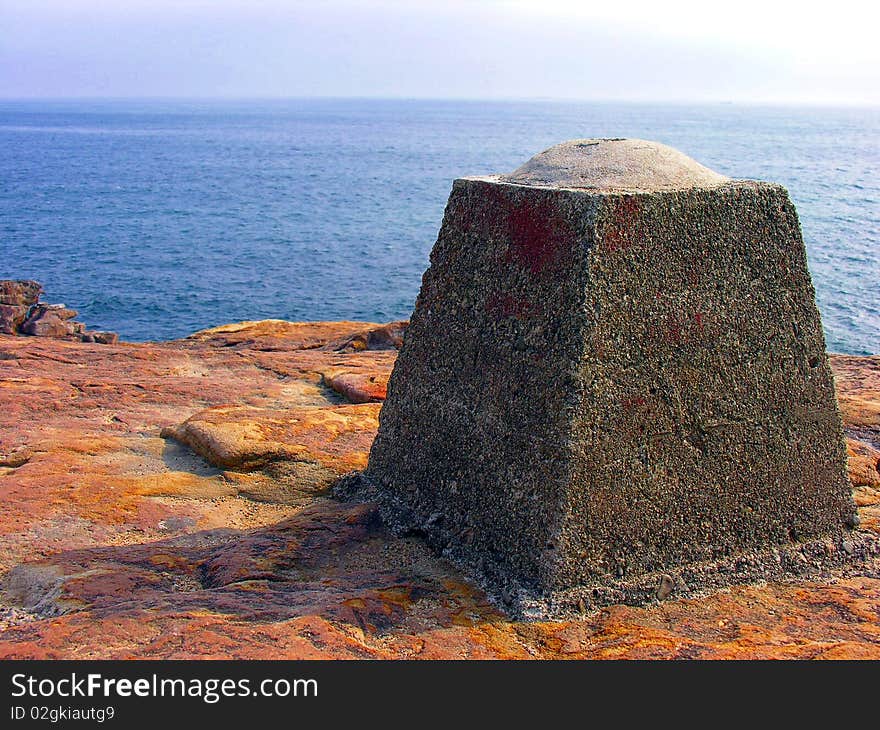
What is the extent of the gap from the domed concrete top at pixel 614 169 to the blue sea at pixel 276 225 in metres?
16.9

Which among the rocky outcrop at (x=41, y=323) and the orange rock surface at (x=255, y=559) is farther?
the rocky outcrop at (x=41, y=323)

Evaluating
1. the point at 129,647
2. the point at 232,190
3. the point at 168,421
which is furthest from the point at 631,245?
the point at 232,190

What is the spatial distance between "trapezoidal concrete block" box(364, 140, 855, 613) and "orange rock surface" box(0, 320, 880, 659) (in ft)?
0.81

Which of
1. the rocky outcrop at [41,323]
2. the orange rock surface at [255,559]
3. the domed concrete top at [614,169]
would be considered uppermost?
the domed concrete top at [614,169]

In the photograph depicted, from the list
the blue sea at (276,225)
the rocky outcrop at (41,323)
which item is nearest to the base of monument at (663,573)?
the rocky outcrop at (41,323)

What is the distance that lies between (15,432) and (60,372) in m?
2.28

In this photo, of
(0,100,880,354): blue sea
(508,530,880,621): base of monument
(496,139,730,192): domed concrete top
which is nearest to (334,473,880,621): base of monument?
(508,530,880,621): base of monument

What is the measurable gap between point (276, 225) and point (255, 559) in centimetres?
3965

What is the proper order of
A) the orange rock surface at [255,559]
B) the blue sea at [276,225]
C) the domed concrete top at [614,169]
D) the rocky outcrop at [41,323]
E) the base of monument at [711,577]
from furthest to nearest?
1. the blue sea at [276,225]
2. the rocky outcrop at [41,323]
3. the domed concrete top at [614,169]
4. the base of monument at [711,577]
5. the orange rock surface at [255,559]

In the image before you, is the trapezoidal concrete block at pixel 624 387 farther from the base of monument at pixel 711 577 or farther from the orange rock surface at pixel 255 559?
the orange rock surface at pixel 255 559

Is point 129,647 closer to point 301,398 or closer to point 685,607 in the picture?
point 685,607

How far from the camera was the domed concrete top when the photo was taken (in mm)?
4422

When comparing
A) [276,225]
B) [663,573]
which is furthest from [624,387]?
[276,225]

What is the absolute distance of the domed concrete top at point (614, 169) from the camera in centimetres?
442
